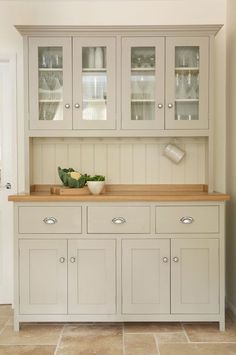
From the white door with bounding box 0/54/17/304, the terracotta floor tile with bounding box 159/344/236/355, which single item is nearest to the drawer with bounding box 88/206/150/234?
the terracotta floor tile with bounding box 159/344/236/355

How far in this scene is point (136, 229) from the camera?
2662 millimetres

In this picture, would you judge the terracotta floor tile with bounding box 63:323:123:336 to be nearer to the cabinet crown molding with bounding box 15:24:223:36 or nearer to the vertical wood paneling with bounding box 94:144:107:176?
the vertical wood paneling with bounding box 94:144:107:176

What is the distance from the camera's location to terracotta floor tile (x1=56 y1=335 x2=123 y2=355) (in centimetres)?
240

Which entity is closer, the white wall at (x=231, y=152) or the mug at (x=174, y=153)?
the white wall at (x=231, y=152)

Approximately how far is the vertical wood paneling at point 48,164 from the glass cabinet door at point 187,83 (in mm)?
972

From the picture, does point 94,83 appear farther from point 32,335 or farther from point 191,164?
point 32,335

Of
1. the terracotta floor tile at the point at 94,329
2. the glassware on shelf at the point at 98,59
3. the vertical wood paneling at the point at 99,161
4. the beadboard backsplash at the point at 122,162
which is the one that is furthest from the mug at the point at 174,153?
the terracotta floor tile at the point at 94,329

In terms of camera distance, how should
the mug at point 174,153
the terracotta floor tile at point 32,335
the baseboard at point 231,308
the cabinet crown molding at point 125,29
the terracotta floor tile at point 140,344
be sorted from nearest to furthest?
the terracotta floor tile at point 140,344
the terracotta floor tile at point 32,335
the cabinet crown molding at point 125,29
the baseboard at point 231,308
the mug at point 174,153

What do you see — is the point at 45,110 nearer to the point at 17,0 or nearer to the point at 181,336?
the point at 17,0

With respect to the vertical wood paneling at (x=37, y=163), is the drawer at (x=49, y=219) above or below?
below

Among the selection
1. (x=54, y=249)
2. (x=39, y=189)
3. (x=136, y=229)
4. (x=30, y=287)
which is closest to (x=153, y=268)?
(x=136, y=229)

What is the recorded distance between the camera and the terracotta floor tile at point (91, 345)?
7.86ft

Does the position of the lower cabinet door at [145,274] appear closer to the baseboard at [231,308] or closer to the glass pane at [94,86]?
the baseboard at [231,308]

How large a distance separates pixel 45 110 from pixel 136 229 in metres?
1.10
